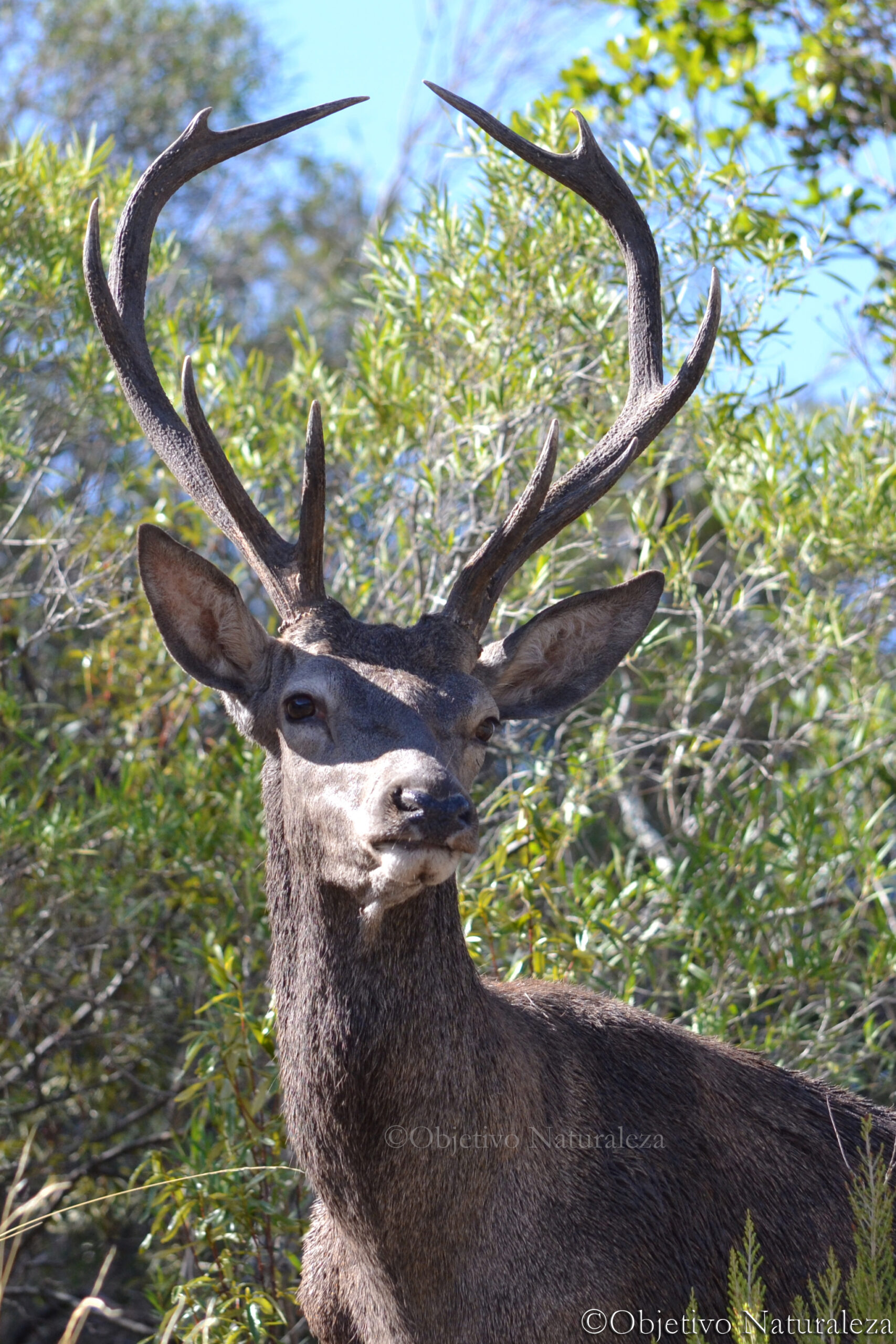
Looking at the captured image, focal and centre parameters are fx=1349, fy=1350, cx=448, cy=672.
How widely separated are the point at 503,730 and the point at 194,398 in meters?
2.94

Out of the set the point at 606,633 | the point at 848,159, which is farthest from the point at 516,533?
the point at 848,159

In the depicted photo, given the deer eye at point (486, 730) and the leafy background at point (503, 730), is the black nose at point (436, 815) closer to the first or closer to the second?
the deer eye at point (486, 730)

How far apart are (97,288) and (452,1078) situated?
99.7 inches

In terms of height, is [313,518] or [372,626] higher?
[313,518]

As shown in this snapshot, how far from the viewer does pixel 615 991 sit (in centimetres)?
558

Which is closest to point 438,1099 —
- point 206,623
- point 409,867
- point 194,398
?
point 409,867

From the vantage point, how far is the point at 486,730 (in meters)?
3.73

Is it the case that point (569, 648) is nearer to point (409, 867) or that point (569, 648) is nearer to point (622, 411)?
point (622, 411)

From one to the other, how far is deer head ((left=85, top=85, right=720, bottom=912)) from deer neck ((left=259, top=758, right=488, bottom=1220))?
140 millimetres

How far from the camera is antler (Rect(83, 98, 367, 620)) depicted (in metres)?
3.83

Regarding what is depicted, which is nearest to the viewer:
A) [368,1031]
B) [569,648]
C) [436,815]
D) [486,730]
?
[436,815]

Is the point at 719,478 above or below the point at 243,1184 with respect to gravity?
above

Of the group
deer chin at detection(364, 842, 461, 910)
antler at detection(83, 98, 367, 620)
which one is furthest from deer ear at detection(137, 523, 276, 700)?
deer chin at detection(364, 842, 461, 910)

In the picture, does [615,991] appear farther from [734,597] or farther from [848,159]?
[848,159]
